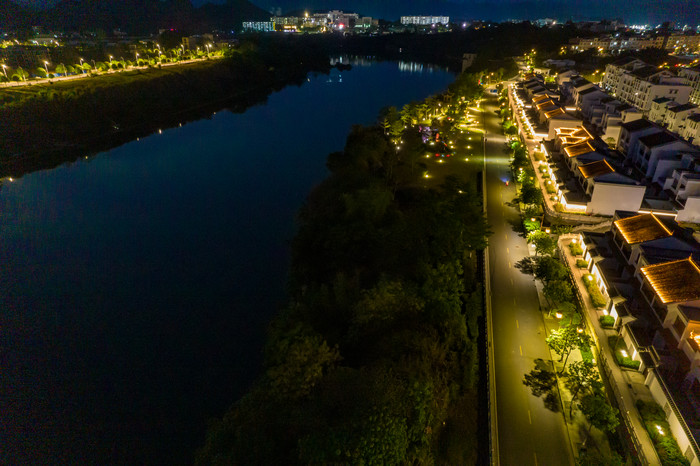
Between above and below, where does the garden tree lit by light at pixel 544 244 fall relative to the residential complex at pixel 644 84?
below

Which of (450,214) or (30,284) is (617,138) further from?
(30,284)

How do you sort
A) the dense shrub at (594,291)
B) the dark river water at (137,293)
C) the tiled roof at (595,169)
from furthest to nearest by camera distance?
the tiled roof at (595,169), the dense shrub at (594,291), the dark river water at (137,293)

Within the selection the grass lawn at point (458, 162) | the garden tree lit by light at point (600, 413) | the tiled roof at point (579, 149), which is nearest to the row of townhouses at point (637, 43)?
the grass lawn at point (458, 162)

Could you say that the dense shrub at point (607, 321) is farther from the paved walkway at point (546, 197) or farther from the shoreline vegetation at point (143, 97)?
the shoreline vegetation at point (143, 97)

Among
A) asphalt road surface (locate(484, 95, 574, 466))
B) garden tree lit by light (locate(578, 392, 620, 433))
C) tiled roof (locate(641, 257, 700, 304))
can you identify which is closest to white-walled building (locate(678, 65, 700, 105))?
asphalt road surface (locate(484, 95, 574, 466))

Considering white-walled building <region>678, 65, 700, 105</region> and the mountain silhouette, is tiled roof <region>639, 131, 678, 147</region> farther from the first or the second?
the mountain silhouette

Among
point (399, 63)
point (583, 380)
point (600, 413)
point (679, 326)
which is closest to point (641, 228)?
point (679, 326)
